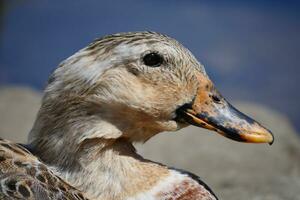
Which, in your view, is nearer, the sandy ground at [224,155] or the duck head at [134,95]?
the duck head at [134,95]

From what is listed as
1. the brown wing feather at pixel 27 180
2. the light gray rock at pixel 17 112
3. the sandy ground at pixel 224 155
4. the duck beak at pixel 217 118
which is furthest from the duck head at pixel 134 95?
the light gray rock at pixel 17 112

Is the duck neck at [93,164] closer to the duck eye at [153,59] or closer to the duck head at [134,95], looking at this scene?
the duck head at [134,95]

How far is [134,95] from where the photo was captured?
94.7 inches

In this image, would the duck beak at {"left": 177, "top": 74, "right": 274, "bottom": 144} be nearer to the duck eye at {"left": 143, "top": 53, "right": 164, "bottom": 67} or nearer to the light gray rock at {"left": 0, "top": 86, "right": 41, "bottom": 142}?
the duck eye at {"left": 143, "top": 53, "right": 164, "bottom": 67}

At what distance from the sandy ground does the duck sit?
2538 millimetres

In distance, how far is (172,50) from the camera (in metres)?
2.47

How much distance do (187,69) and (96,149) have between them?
501 millimetres

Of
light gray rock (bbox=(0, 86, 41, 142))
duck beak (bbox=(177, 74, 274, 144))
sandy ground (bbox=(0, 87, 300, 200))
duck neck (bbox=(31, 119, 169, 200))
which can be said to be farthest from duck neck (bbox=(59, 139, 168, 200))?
light gray rock (bbox=(0, 86, 41, 142))

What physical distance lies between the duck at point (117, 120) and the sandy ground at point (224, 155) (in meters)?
2.54

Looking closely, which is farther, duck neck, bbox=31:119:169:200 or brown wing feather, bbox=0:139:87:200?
duck neck, bbox=31:119:169:200

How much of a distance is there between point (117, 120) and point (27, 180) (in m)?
0.42

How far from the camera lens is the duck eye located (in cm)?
244

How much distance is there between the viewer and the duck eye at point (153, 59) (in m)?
2.44

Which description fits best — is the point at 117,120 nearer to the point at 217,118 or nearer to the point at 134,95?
the point at 134,95
